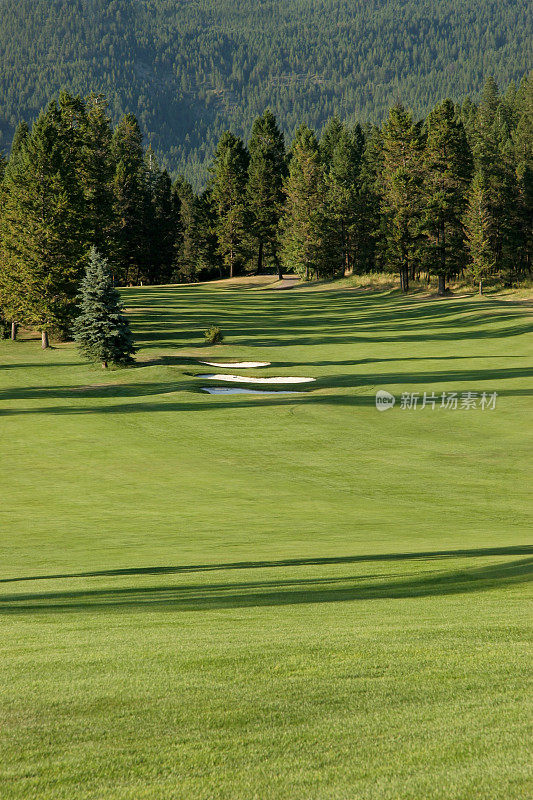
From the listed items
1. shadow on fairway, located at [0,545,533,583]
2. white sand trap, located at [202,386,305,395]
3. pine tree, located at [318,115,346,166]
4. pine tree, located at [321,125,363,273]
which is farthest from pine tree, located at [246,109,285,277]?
shadow on fairway, located at [0,545,533,583]

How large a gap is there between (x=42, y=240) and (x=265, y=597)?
160 ft

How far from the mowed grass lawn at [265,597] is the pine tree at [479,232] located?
127ft

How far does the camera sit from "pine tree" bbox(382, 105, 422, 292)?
82.4m

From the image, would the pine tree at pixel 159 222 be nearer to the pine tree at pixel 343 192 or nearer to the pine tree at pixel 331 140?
the pine tree at pixel 331 140

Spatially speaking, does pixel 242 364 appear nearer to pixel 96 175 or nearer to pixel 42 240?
pixel 42 240

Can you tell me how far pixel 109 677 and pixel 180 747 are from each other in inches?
75.2

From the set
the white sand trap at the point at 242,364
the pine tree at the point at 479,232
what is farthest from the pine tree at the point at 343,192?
the white sand trap at the point at 242,364

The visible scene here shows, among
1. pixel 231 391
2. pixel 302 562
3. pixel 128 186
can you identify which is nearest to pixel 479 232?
pixel 128 186

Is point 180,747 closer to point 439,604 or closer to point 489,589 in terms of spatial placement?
point 439,604

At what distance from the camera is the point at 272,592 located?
1183 cm

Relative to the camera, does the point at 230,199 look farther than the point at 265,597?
Yes

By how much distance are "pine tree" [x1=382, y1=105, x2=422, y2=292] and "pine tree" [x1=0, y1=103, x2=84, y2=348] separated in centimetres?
3939

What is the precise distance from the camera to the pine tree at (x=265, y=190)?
4171 inches

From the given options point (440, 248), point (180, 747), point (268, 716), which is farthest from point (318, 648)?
point (440, 248)
